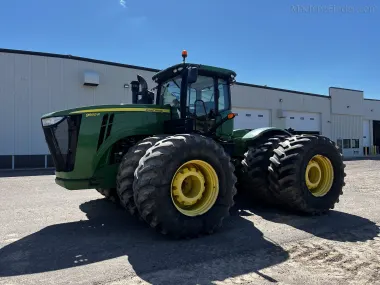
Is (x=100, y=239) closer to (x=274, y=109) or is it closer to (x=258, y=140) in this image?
(x=258, y=140)

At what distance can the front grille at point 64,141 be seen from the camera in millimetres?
5113

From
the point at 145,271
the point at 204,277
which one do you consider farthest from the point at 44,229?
the point at 204,277

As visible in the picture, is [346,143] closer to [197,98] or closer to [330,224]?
[330,224]

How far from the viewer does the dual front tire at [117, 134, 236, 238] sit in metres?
4.36

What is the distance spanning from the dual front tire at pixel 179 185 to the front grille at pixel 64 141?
0.89 meters

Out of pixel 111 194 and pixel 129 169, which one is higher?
pixel 129 169

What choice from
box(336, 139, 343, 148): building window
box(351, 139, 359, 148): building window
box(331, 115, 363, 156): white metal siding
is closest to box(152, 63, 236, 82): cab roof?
box(331, 115, 363, 156): white metal siding

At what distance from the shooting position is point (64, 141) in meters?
5.19

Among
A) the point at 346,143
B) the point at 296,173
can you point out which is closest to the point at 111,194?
the point at 296,173

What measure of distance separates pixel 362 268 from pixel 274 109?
26238 millimetres

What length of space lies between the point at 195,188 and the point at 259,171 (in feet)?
6.09

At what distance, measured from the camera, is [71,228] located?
17.3 ft

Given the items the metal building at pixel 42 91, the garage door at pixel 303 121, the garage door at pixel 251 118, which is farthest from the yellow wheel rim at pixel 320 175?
the garage door at pixel 303 121

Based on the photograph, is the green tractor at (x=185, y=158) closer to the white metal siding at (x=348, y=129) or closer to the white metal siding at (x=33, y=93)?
the white metal siding at (x=33, y=93)
